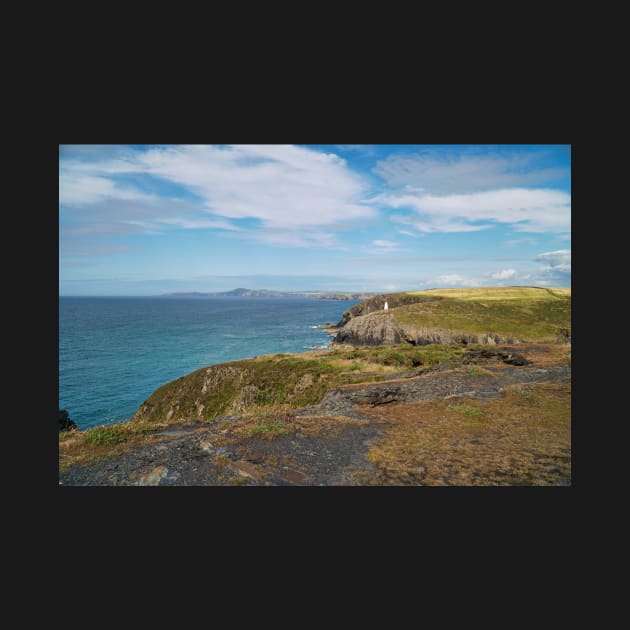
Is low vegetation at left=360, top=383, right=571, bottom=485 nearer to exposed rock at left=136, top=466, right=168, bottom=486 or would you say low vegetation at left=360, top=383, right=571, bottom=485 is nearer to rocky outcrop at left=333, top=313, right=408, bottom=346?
exposed rock at left=136, top=466, right=168, bottom=486

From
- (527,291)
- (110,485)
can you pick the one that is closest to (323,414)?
(110,485)

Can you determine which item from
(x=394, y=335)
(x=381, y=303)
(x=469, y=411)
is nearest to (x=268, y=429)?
(x=469, y=411)

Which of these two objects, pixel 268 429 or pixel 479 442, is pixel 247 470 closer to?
pixel 268 429

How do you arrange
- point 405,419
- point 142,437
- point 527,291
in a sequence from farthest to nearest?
point 527,291 → point 405,419 → point 142,437

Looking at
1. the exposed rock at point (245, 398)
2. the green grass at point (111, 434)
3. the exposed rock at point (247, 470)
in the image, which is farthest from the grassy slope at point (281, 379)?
the exposed rock at point (247, 470)

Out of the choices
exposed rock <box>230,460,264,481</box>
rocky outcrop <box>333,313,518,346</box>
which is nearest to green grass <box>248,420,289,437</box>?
exposed rock <box>230,460,264,481</box>

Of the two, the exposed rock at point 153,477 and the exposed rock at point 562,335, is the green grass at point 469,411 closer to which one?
the exposed rock at point 153,477

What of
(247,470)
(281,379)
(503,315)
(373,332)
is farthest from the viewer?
(373,332)

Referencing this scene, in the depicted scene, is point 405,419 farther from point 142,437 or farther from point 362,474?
point 142,437
